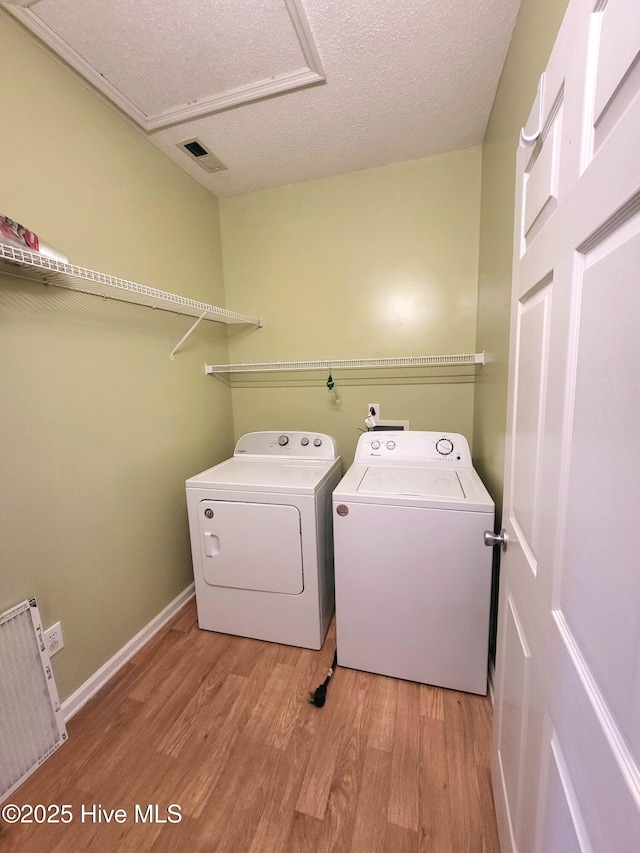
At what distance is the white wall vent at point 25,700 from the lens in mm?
1161

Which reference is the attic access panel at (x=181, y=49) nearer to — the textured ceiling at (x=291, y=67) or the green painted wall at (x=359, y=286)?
the textured ceiling at (x=291, y=67)

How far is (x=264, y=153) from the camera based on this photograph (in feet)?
6.31

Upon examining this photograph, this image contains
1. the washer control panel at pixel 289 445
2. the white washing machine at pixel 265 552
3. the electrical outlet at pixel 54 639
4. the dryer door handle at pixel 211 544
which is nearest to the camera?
the electrical outlet at pixel 54 639

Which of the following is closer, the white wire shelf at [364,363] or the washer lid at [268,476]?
the washer lid at [268,476]

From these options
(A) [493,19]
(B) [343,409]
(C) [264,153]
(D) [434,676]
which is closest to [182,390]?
(B) [343,409]

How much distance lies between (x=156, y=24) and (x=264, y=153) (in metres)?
0.76

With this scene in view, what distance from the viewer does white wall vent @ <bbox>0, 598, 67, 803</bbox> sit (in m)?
1.16

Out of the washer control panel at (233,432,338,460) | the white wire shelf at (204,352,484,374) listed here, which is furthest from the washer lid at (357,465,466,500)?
the white wire shelf at (204,352,484,374)

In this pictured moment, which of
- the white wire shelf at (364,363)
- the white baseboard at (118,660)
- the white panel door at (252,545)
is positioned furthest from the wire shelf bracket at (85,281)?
the white baseboard at (118,660)

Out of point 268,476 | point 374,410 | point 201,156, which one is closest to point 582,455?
point 268,476

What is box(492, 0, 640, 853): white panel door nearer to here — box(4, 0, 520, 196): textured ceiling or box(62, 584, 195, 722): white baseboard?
box(4, 0, 520, 196): textured ceiling

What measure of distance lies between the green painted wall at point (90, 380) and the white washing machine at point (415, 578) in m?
1.04

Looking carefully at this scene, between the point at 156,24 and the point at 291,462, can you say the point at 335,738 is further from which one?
the point at 156,24

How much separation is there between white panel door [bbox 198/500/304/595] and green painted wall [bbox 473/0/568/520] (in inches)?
38.1
